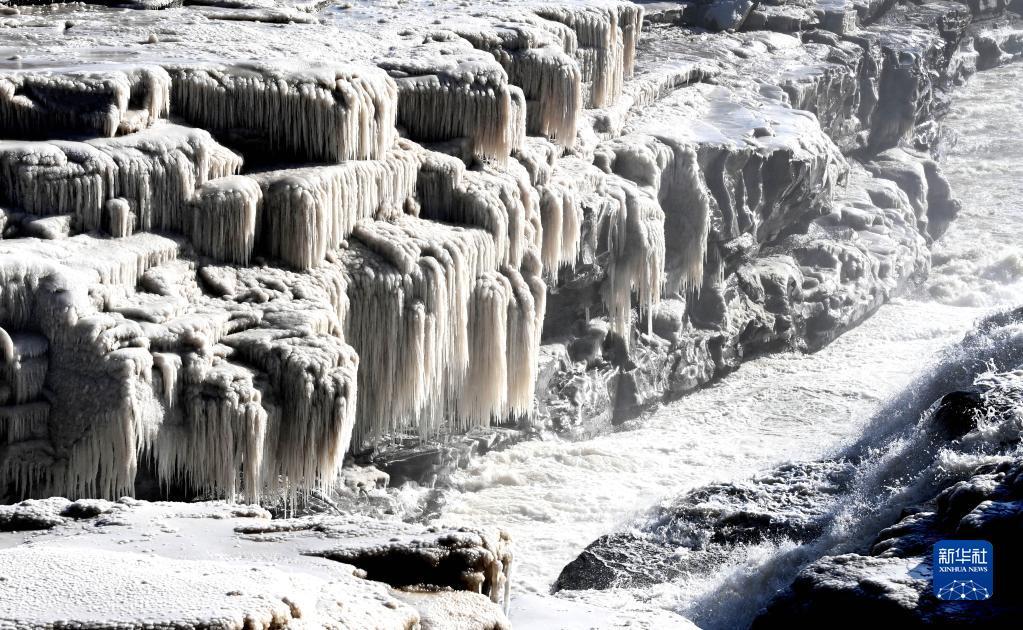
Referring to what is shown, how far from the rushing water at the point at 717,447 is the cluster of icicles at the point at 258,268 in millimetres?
1424

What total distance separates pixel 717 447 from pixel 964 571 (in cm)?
756

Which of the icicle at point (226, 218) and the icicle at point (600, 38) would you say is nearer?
the icicle at point (226, 218)

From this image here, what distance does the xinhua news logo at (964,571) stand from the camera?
7.14 metres

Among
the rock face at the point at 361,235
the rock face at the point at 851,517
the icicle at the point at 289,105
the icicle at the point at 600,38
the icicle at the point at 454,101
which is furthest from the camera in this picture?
the icicle at the point at 600,38

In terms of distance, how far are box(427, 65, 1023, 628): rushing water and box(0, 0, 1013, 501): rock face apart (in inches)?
22.3

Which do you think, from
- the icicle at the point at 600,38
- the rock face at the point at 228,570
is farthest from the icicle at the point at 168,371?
the icicle at the point at 600,38

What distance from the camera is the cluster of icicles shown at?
8.19 metres

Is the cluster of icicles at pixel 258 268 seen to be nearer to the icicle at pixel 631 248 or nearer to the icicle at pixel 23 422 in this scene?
the icicle at pixel 23 422

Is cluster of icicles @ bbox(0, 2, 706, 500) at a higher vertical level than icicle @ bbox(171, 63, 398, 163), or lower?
lower

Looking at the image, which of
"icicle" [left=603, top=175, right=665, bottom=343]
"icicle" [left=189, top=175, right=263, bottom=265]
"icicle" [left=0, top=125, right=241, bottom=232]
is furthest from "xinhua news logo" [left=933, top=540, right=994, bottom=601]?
"icicle" [left=603, top=175, right=665, bottom=343]

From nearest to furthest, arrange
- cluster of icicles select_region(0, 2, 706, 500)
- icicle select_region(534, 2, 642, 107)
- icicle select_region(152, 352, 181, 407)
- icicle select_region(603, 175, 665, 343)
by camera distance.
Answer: cluster of icicles select_region(0, 2, 706, 500)
icicle select_region(152, 352, 181, 407)
icicle select_region(603, 175, 665, 343)
icicle select_region(534, 2, 642, 107)

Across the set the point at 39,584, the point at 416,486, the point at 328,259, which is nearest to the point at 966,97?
the point at 416,486

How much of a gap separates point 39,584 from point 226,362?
4231 mm

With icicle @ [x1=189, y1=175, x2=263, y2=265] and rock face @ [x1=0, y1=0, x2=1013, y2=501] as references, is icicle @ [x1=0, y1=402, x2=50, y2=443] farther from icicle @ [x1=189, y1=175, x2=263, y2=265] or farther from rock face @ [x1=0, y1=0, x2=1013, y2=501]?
icicle @ [x1=189, y1=175, x2=263, y2=265]
